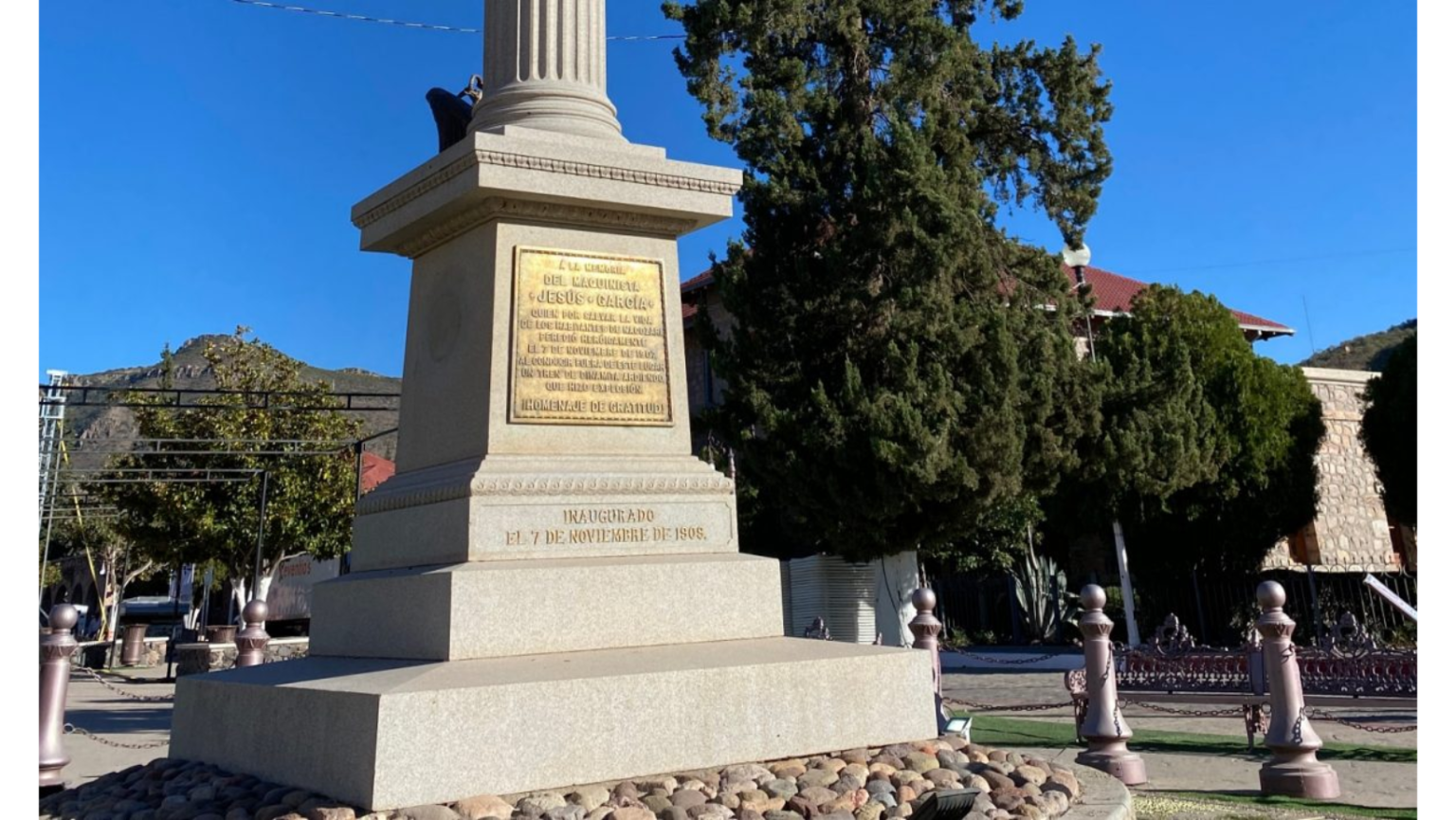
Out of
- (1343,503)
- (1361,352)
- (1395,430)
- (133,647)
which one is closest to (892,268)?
(1395,430)

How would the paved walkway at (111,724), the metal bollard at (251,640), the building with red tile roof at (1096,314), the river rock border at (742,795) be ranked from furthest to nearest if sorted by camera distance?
the building with red tile roof at (1096,314)
the metal bollard at (251,640)
the paved walkway at (111,724)
the river rock border at (742,795)

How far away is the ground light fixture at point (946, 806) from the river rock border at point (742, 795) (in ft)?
1.48

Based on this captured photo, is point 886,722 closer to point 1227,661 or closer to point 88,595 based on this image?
point 1227,661

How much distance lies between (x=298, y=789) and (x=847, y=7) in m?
17.0

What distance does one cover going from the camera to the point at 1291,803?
6957mm

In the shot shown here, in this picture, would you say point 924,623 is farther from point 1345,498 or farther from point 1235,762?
point 1345,498

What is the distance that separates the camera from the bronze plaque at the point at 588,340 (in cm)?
619

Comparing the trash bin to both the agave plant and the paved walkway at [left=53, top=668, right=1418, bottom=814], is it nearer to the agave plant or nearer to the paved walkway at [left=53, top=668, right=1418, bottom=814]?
the paved walkway at [left=53, top=668, right=1418, bottom=814]

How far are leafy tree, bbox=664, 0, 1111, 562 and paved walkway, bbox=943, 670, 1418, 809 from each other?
11.7 feet

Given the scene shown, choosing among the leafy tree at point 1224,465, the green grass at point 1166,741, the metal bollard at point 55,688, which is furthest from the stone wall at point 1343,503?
the metal bollard at point 55,688

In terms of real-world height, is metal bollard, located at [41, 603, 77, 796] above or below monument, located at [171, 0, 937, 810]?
below

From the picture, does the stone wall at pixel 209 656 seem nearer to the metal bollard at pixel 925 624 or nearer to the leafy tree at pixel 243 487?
the leafy tree at pixel 243 487

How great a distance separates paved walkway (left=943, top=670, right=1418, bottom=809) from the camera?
7621 millimetres

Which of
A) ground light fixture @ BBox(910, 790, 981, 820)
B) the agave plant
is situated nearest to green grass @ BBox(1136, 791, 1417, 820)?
ground light fixture @ BBox(910, 790, 981, 820)
